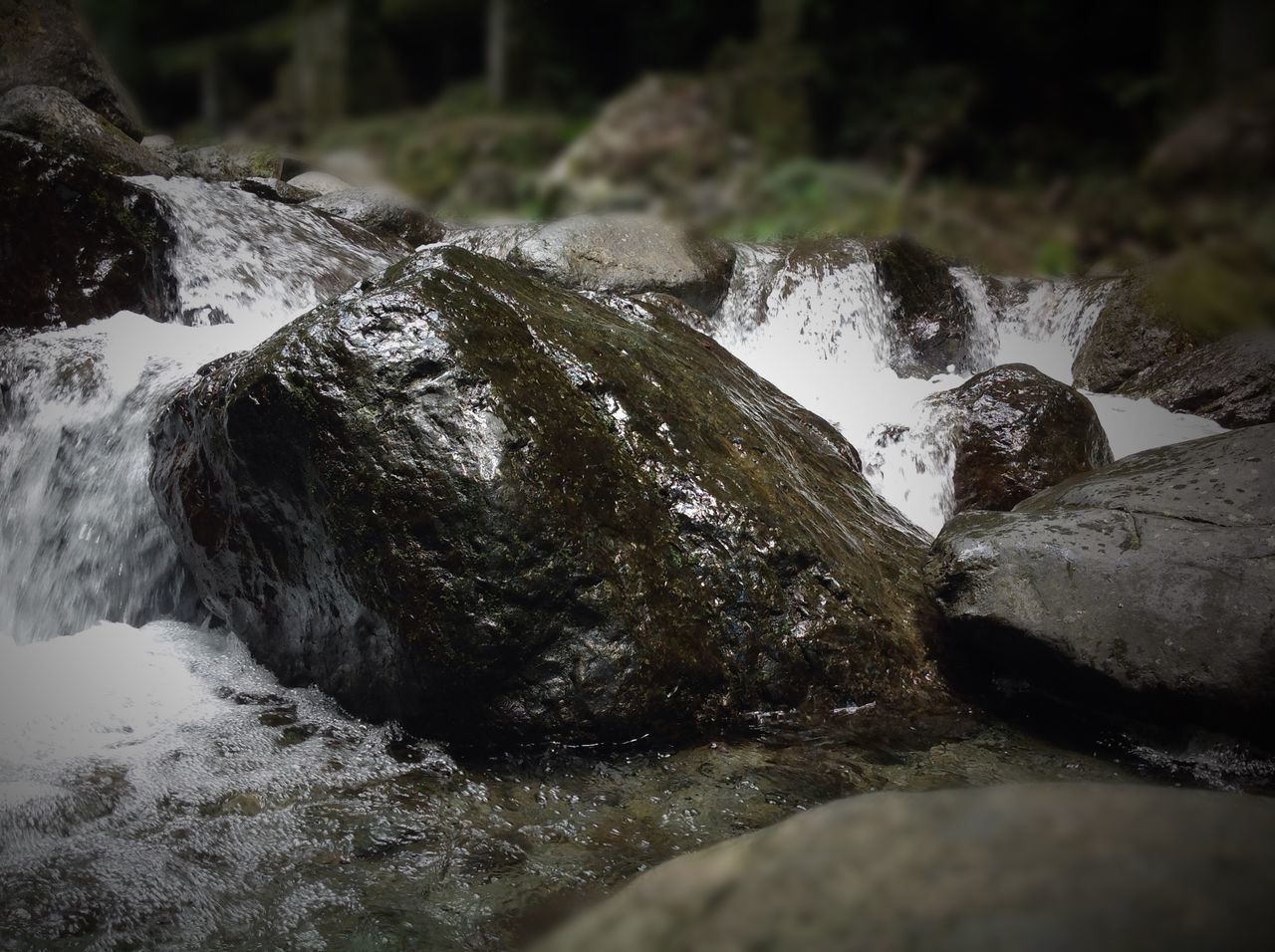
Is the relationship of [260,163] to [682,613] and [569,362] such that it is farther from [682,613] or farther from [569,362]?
[682,613]

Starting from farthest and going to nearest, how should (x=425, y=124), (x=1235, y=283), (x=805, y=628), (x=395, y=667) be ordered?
(x=805, y=628) → (x=395, y=667) → (x=425, y=124) → (x=1235, y=283)

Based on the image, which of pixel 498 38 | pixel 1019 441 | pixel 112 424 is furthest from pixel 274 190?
pixel 1019 441

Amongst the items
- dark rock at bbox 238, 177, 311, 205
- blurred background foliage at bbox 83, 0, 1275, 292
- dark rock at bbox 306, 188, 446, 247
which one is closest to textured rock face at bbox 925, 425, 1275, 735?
blurred background foliage at bbox 83, 0, 1275, 292

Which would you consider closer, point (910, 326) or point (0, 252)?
point (0, 252)

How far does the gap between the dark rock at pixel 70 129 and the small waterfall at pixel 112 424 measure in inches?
11.4

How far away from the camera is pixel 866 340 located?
8.41 m

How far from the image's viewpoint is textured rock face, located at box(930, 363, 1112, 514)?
595 centimetres

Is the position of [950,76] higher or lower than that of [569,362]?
higher

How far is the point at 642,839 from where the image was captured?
96.7 inches

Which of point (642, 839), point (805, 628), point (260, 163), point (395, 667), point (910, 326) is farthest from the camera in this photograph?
point (910, 326)

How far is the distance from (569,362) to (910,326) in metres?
6.13

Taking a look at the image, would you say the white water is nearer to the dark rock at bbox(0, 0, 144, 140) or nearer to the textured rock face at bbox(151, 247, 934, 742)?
the textured rock face at bbox(151, 247, 934, 742)

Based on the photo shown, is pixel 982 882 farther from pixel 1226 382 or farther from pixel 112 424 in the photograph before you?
pixel 1226 382

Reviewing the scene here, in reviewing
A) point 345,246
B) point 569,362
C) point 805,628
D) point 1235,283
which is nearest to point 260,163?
point 345,246
